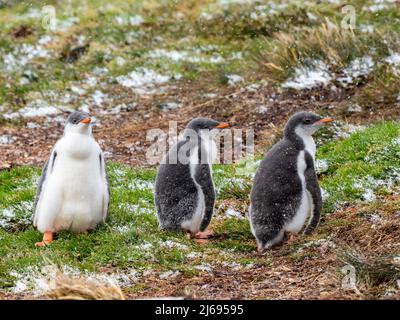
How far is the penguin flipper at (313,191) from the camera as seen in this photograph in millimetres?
7367

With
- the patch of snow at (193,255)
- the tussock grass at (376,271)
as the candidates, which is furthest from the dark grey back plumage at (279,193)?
the tussock grass at (376,271)

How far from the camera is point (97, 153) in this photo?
7.79 meters

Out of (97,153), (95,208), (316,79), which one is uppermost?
(316,79)

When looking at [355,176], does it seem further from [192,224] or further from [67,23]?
[67,23]

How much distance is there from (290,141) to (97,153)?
6.36ft

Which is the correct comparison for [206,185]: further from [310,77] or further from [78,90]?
[78,90]

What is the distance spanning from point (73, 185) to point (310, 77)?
6.74m

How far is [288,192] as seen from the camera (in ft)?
24.1

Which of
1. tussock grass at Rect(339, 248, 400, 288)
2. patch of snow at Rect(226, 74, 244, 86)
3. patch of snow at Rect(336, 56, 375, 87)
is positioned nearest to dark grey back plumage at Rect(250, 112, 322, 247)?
tussock grass at Rect(339, 248, 400, 288)

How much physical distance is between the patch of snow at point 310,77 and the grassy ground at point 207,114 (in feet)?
0.08

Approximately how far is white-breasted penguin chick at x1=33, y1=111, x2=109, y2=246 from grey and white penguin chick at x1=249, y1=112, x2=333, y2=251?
160cm

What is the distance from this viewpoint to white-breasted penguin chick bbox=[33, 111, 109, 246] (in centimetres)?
764

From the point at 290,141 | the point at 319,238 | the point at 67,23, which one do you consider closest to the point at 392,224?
the point at 319,238

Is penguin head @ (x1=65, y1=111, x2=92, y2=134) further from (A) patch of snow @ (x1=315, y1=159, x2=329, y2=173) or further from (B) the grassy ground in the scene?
(A) patch of snow @ (x1=315, y1=159, x2=329, y2=173)
